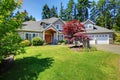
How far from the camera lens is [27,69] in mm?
15406

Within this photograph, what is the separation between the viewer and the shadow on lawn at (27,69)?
46.9ft

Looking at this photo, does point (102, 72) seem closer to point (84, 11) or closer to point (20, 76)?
point (20, 76)

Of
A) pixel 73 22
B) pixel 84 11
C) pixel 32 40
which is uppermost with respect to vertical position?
pixel 84 11

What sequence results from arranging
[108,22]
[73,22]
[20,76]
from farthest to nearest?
[108,22], [73,22], [20,76]

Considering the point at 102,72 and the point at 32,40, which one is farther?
the point at 32,40

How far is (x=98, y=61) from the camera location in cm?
1820

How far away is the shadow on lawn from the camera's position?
14.3 m

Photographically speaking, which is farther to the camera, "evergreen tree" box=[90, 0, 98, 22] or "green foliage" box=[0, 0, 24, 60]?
"evergreen tree" box=[90, 0, 98, 22]

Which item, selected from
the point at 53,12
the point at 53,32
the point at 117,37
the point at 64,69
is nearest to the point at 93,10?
the point at 53,12

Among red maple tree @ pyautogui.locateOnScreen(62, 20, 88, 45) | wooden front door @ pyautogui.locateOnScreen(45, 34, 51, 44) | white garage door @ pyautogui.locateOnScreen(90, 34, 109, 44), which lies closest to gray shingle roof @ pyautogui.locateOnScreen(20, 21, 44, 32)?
wooden front door @ pyautogui.locateOnScreen(45, 34, 51, 44)

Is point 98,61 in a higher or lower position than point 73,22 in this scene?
lower

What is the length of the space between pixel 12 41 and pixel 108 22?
5468 centimetres

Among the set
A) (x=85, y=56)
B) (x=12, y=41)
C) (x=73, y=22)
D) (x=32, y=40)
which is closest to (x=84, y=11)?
(x=32, y=40)

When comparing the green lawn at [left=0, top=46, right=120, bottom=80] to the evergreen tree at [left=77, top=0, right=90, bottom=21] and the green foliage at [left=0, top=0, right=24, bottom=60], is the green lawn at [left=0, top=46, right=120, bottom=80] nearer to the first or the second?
the green foliage at [left=0, top=0, right=24, bottom=60]
